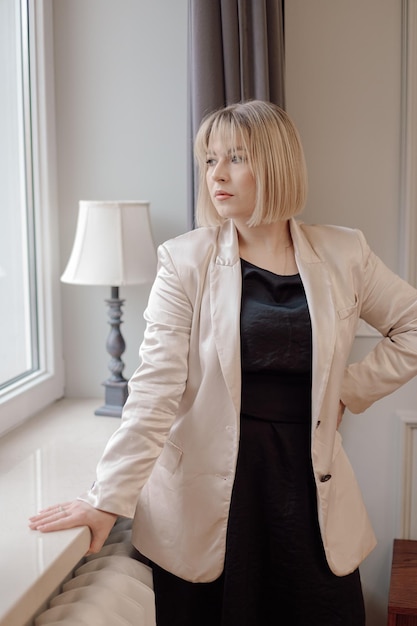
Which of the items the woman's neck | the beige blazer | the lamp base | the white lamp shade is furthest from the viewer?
the lamp base

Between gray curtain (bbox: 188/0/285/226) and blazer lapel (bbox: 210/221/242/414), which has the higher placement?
gray curtain (bbox: 188/0/285/226)

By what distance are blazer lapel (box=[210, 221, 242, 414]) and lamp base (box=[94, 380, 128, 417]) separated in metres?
0.71

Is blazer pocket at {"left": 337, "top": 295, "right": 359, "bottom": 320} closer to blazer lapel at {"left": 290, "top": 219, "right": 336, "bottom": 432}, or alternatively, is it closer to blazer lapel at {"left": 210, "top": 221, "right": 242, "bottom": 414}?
blazer lapel at {"left": 290, "top": 219, "right": 336, "bottom": 432}

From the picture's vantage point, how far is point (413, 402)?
2379mm

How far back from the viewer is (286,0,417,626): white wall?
7.38 feet

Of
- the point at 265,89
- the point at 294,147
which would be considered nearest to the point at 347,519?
the point at 294,147

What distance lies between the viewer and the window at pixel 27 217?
83.2 inches

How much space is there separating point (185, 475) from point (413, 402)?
1030 mm

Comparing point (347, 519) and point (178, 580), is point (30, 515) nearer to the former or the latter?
point (178, 580)

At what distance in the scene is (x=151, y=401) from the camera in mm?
1526

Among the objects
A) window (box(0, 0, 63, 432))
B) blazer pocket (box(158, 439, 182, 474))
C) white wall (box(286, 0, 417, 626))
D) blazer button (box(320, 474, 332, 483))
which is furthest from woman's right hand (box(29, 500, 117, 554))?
white wall (box(286, 0, 417, 626))

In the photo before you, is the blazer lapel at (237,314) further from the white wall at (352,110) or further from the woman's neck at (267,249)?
the white wall at (352,110)

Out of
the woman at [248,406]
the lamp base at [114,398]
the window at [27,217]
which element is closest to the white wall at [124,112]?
the window at [27,217]

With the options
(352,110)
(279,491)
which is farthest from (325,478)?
(352,110)
